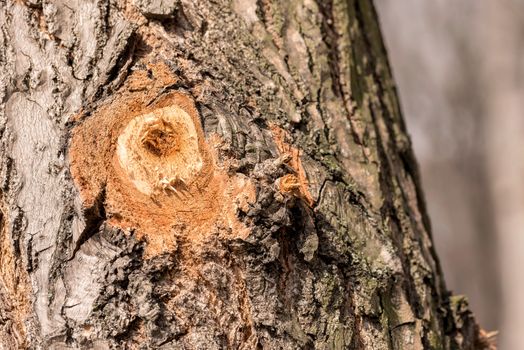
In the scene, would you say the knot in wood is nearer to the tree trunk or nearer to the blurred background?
the tree trunk

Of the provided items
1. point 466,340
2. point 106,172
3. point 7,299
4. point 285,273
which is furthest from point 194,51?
point 466,340

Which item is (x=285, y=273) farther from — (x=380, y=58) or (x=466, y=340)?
(x=380, y=58)

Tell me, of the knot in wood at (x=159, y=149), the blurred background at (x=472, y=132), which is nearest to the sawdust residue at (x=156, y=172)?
the knot in wood at (x=159, y=149)

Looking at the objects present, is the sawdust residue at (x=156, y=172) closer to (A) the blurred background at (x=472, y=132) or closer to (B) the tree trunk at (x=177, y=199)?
(B) the tree trunk at (x=177, y=199)

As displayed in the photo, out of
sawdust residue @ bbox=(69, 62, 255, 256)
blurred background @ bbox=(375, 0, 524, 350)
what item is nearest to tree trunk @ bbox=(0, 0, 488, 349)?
sawdust residue @ bbox=(69, 62, 255, 256)

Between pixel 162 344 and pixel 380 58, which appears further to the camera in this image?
pixel 380 58

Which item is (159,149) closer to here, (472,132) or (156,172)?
(156,172)
